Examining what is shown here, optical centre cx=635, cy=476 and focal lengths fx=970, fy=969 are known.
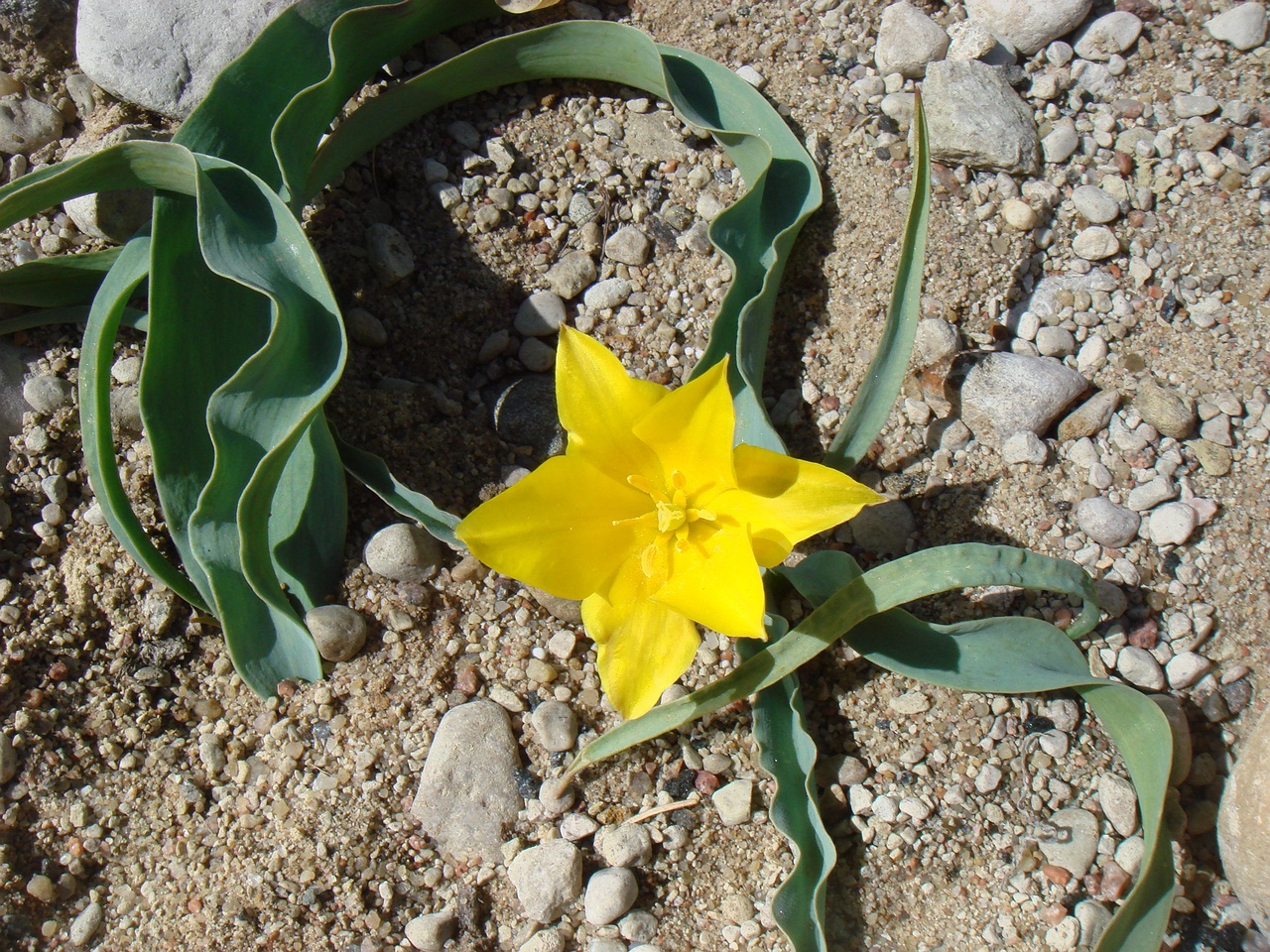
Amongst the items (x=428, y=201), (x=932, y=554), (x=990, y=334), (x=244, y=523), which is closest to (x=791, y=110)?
(x=990, y=334)

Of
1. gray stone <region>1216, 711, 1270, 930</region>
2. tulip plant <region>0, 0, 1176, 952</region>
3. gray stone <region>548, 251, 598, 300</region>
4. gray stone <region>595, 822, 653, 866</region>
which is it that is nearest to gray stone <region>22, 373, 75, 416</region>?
tulip plant <region>0, 0, 1176, 952</region>

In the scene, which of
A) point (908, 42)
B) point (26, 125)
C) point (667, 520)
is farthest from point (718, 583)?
point (26, 125)

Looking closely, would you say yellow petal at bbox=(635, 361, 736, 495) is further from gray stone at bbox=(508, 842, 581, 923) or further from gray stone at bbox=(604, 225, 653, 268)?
gray stone at bbox=(604, 225, 653, 268)

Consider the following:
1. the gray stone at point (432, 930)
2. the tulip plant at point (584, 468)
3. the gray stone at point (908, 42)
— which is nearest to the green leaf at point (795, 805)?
the tulip plant at point (584, 468)

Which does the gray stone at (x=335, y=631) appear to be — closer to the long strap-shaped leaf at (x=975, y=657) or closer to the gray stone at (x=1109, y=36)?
the long strap-shaped leaf at (x=975, y=657)

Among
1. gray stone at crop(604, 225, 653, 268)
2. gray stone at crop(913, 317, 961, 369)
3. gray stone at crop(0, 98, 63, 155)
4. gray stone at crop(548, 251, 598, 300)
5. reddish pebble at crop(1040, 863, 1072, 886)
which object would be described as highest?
gray stone at crop(0, 98, 63, 155)
